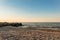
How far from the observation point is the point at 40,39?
24.4 feet

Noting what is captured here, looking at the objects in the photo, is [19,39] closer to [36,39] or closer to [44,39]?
[36,39]

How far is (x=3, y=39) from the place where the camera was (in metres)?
7.14

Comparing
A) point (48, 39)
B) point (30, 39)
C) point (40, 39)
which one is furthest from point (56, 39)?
point (30, 39)

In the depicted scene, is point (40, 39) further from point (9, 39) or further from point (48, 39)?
point (9, 39)

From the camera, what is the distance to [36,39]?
7.40 m

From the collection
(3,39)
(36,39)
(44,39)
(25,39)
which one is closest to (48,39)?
(44,39)

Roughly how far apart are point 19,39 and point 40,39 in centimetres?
139

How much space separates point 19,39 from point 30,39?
0.72 metres

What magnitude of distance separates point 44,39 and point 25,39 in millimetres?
1254

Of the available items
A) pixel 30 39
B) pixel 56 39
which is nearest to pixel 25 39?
pixel 30 39

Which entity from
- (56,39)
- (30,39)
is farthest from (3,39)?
(56,39)

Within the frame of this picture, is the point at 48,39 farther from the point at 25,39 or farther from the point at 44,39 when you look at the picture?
the point at 25,39

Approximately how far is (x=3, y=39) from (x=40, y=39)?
240 centimetres

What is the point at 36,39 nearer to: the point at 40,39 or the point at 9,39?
the point at 40,39
